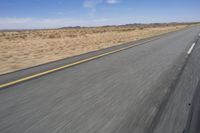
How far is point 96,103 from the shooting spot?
396cm

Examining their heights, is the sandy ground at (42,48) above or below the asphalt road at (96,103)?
below

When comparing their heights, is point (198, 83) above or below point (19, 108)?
below

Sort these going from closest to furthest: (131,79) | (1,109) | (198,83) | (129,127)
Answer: (129,127) < (1,109) < (198,83) < (131,79)

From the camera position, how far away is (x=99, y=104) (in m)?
3.91

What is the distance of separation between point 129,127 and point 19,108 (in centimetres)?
200

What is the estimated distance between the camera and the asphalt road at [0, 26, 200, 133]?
3.04 meters

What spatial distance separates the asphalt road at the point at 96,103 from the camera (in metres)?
3.04

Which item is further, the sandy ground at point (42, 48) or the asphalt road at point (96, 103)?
the sandy ground at point (42, 48)

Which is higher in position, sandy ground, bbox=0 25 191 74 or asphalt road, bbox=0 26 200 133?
asphalt road, bbox=0 26 200 133

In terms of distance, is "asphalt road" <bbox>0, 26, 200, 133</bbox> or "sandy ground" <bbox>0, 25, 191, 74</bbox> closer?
"asphalt road" <bbox>0, 26, 200, 133</bbox>

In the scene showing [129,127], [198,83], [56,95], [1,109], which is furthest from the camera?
[198,83]

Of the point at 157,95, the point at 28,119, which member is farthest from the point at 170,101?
the point at 28,119

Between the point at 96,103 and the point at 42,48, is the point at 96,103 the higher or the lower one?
the higher one

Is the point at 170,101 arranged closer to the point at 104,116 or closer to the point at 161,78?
the point at 104,116
